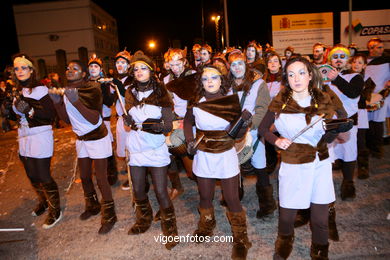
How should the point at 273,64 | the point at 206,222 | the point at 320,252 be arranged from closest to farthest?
1. the point at 320,252
2. the point at 206,222
3. the point at 273,64

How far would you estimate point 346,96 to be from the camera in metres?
4.37

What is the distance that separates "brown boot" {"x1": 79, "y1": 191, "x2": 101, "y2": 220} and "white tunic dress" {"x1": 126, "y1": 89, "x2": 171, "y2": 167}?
1.29 m

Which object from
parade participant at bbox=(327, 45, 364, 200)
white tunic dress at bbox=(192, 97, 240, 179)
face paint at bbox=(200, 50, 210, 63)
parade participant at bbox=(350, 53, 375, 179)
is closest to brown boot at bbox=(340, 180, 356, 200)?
parade participant at bbox=(327, 45, 364, 200)

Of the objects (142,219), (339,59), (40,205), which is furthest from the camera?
(40,205)

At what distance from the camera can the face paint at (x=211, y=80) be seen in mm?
3443

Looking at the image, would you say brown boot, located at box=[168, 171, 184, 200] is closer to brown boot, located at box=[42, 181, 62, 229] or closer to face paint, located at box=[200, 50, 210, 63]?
brown boot, located at box=[42, 181, 62, 229]

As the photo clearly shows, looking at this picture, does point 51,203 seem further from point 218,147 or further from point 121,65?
point 218,147

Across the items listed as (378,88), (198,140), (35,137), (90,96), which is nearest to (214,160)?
(198,140)

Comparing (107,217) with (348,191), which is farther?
(348,191)

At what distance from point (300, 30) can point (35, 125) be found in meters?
14.5

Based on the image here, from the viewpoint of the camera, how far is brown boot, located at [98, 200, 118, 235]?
414 cm

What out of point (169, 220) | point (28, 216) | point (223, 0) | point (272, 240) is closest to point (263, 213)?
point (272, 240)

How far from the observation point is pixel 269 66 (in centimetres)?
570

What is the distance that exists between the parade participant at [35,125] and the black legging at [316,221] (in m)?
3.27
